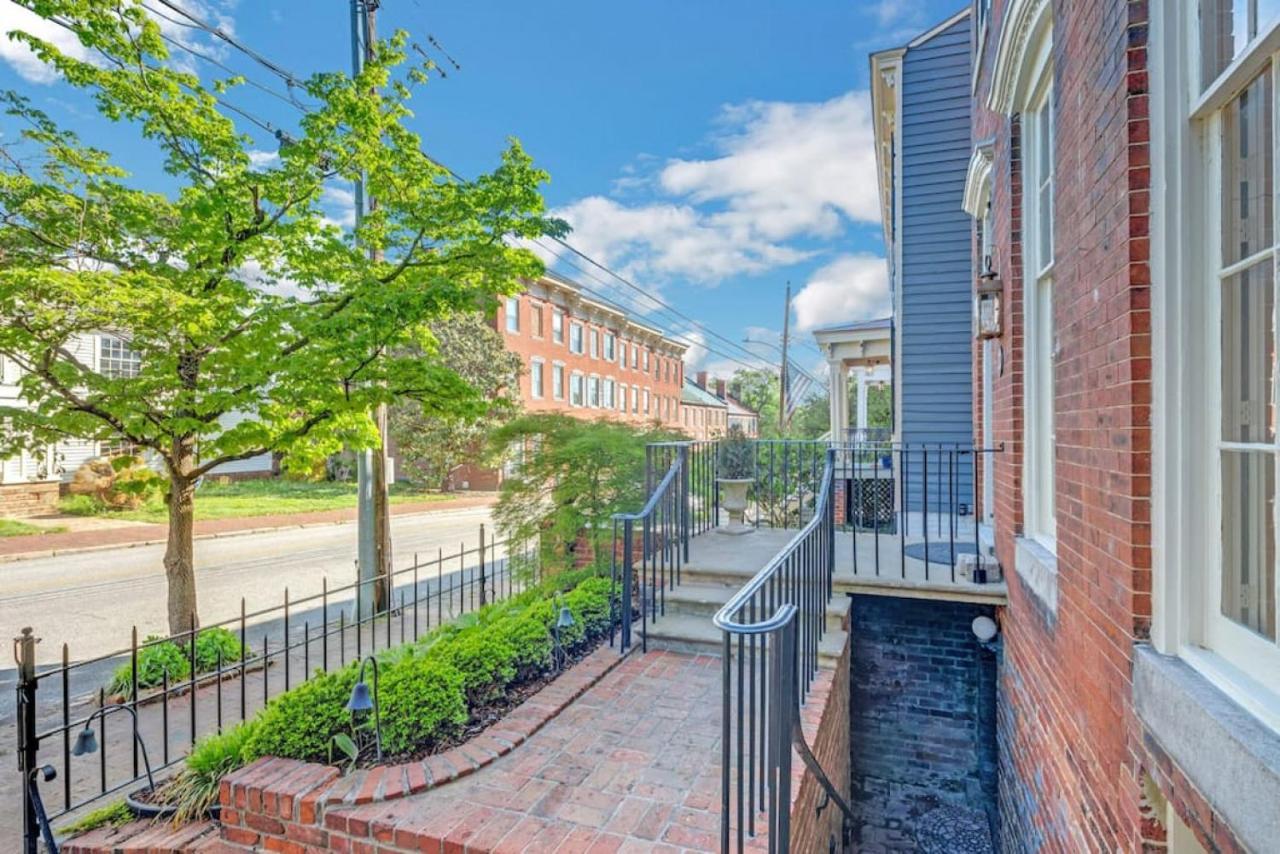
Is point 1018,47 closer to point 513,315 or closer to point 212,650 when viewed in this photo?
point 212,650

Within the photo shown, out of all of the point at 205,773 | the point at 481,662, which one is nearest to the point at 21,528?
the point at 205,773

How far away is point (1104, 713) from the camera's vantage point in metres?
2.20

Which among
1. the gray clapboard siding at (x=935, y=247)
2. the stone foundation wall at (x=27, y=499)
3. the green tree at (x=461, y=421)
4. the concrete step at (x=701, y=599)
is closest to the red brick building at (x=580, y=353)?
the green tree at (x=461, y=421)

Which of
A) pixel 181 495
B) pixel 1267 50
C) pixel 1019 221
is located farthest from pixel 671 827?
pixel 181 495

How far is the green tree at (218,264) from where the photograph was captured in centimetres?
524

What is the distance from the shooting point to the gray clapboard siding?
8.76 meters

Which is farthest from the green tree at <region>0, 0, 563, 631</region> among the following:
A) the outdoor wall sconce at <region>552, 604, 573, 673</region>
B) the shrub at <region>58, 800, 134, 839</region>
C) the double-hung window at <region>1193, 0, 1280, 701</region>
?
the double-hung window at <region>1193, 0, 1280, 701</region>

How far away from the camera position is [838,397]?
1489 cm

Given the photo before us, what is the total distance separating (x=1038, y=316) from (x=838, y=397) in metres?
11.5

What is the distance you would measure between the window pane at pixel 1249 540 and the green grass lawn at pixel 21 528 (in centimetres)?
2003

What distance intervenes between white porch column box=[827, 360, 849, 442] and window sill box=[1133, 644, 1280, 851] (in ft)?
40.8

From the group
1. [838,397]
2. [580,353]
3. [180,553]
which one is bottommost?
[180,553]

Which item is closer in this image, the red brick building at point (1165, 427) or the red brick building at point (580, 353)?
the red brick building at point (1165, 427)

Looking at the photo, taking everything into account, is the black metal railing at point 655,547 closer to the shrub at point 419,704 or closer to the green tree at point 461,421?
the shrub at point 419,704
